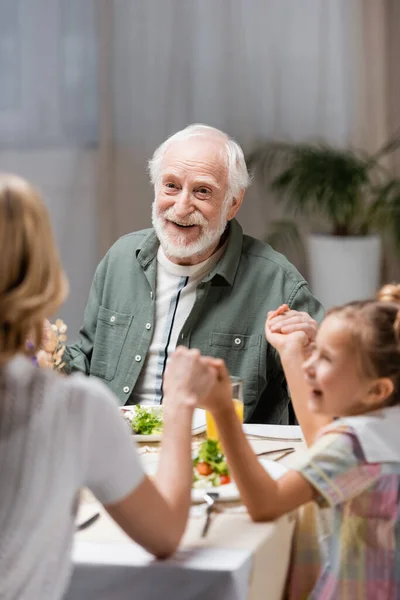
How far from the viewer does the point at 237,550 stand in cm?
146

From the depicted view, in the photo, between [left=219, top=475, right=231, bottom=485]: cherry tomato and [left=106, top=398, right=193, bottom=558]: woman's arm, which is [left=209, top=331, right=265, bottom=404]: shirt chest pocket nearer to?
[left=219, top=475, right=231, bottom=485]: cherry tomato

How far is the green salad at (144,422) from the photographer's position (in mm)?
2045

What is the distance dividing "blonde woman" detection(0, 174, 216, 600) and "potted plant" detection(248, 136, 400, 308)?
14.3 feet

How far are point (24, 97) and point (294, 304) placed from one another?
275 cm

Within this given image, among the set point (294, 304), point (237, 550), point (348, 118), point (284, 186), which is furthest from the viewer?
point (348, 118)

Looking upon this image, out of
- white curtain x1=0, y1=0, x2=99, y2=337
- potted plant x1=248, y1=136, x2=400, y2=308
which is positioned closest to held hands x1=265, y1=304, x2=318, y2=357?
white curtain x1=0, y1=0, x2=99, y2=337

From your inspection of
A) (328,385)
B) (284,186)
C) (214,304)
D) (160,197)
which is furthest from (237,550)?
(284,186)

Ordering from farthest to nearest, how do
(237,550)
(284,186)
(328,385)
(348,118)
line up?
(348,118), (284,186), (328,385), (237,550)

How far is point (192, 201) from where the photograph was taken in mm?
2707

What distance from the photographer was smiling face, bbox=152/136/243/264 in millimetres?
2680

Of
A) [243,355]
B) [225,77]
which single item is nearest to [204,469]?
[243,355]

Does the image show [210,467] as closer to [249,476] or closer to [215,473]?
[215,473]

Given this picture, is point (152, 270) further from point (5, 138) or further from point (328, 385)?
point (5, 138)

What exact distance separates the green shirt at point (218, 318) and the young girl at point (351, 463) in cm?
91
